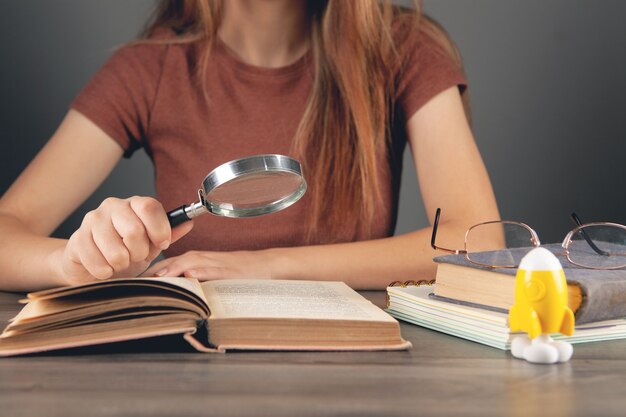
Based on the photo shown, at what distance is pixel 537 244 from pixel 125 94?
143cm

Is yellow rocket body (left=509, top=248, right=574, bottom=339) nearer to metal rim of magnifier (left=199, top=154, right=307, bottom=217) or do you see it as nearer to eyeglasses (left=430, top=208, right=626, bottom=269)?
eyeglasses (left=430, top=208, right=626, bottom=269)

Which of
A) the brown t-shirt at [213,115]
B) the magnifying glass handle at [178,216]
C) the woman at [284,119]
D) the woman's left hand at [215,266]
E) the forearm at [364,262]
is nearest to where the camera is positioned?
the magnifying glass handle at [178,216]

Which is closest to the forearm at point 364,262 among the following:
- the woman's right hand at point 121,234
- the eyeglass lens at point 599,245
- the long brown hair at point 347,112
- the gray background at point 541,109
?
the long brown hair at point 347,112

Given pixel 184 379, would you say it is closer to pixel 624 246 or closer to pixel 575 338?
pixel 575 338

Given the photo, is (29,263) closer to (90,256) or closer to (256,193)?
(90,256)

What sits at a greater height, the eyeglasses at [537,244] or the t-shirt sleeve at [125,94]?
the t-shirt sleeve at [125,94]

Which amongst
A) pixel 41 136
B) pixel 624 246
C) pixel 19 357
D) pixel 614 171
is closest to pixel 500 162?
Answer: pixel 614 171

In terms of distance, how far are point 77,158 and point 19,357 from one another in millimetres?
1278

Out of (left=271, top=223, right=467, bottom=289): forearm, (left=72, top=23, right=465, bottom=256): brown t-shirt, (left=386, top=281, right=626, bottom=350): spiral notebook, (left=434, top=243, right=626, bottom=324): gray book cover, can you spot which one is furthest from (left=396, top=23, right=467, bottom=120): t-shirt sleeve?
(left=434, top=243, right=626, bottom=324): gray book cover

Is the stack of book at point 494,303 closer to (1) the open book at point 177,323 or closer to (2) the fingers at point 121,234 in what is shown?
(1) the open book at point 177,323

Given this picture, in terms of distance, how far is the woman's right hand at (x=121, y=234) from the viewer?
1256 millimetres

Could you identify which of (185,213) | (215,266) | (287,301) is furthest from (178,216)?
(215,266)

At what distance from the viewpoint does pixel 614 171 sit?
317cm

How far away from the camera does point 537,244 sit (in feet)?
3.83
